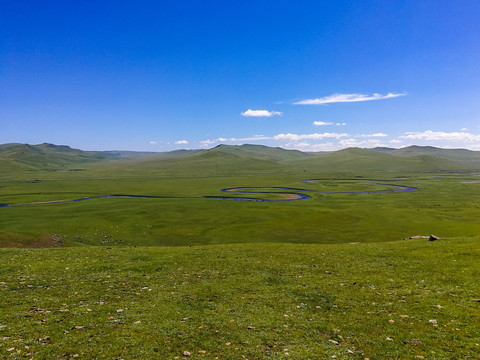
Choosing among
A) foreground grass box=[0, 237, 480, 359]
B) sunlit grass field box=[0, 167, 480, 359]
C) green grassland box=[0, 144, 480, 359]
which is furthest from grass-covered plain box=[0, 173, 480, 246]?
foreground grass box=[0, 237, 480, 359]

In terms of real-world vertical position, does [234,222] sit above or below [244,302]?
below

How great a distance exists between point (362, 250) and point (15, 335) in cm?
2899

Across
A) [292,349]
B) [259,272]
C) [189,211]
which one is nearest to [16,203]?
[189,211]

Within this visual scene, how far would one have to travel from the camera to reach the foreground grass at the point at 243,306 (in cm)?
1213

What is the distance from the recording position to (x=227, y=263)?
2636cm

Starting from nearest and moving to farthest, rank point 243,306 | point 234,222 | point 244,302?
point 243,306, point 244,302, point 234,222

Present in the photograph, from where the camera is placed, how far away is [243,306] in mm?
16641

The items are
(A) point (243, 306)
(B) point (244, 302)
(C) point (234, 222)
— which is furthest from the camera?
(C) point (234, 222)

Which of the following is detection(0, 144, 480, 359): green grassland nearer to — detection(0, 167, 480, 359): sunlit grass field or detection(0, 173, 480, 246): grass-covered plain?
detection(0, 167, 480, 359): sunlit grass field

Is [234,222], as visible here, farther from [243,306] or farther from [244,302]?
[243,306]

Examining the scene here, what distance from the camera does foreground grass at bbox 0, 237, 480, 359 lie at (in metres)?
12.1

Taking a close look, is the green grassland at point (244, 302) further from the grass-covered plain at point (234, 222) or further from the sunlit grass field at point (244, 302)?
the grass-covered plain at point (234, 222)

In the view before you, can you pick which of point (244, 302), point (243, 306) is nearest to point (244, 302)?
point (244, 302)

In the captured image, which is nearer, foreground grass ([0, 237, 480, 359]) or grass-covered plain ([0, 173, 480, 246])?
foreground grass ([0, 237, 480, 359])
